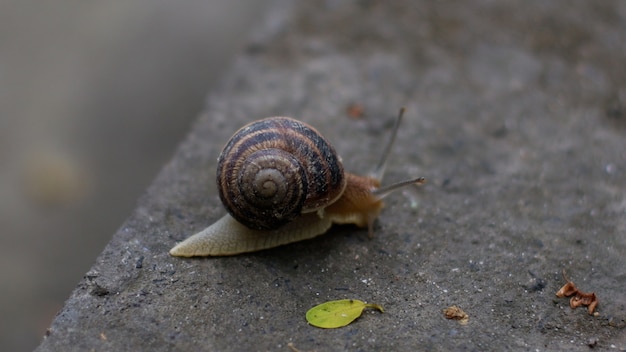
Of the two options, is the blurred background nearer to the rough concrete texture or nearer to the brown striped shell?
the rough concrete texture

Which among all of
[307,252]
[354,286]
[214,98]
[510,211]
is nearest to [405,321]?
[354,286]

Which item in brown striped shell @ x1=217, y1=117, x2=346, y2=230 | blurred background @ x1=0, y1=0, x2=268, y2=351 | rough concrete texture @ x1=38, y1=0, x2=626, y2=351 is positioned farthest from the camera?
blurred background @ x1=0, y1=0, x2=268, y2=351

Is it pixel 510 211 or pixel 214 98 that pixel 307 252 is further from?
pixel 214 98

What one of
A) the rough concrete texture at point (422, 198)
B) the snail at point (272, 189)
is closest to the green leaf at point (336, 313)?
the rough concrete texture at point (422, 198)

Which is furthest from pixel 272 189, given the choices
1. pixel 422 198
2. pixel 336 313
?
pixel 422 198

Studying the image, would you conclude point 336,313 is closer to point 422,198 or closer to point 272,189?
point 272,189

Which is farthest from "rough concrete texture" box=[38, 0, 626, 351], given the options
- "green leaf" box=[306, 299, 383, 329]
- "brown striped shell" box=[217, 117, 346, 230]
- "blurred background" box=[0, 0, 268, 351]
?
"blurred background" box=[0, 0, 268, 351]
